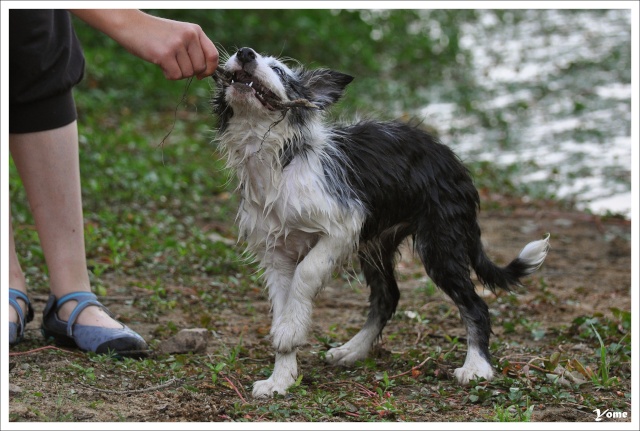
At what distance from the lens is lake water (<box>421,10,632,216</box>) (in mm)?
8445

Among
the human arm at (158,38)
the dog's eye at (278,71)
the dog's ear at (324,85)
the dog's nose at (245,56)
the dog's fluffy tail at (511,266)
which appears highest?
the human arm at (158,38)

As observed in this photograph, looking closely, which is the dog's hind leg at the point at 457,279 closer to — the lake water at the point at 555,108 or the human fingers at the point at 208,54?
the human fingers at the point at 208,54

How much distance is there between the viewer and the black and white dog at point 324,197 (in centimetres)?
380

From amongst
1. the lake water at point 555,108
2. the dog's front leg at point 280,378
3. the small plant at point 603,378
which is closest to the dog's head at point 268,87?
the dog's front leg at point 280,378

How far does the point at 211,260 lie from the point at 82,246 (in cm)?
156

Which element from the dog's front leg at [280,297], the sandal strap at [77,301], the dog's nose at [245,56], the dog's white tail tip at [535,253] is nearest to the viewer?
the dog's nose at [245,56]

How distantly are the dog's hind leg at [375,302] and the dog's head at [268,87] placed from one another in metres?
0.76

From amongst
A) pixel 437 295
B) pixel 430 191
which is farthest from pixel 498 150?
pixel 430 191

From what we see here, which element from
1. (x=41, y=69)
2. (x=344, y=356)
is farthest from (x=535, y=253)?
(x=41, y=69)

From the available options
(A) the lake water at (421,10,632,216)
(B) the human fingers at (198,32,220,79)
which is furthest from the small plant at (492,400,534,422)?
(A) the lake water at (421,10,632,216)

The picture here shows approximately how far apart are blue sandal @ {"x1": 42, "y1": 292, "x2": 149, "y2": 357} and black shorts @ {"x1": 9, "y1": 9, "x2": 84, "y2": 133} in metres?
0.81

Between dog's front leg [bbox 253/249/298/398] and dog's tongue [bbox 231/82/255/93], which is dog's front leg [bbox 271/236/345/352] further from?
dog's tongue [bbox 231/82/255/93]

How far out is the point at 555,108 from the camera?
1062 cm

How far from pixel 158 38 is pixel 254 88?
0.51 m
